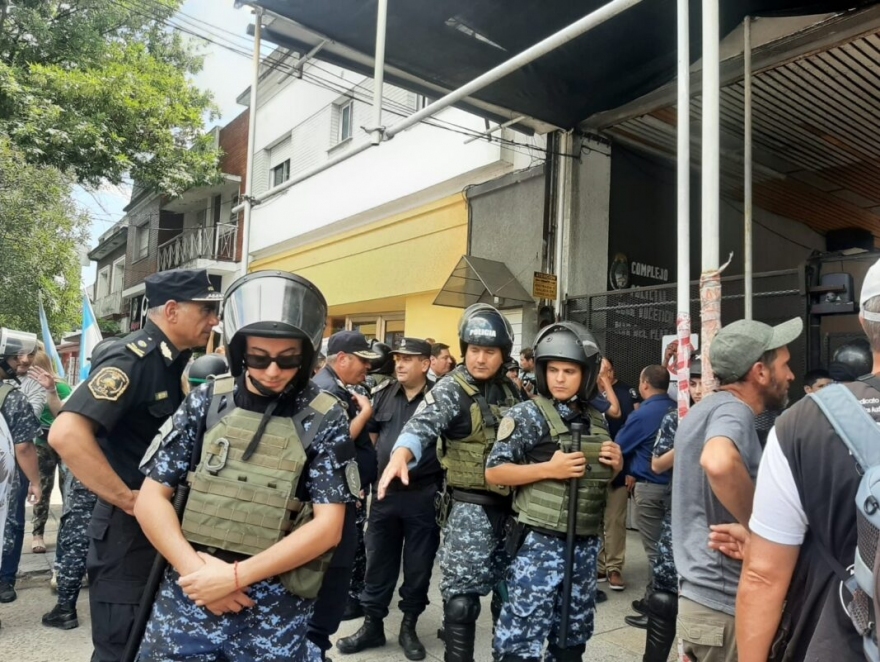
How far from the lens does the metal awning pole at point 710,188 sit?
9.30ft

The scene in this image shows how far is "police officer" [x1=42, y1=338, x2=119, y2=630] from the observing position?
3.91 metres

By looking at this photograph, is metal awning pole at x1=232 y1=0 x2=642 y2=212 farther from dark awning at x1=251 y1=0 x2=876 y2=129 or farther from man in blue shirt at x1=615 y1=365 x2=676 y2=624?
man in blue shirt at x1=615 y1=365 x2=676 y2=624

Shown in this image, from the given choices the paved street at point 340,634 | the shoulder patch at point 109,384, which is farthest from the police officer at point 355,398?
the shoulder patch at point 109,384

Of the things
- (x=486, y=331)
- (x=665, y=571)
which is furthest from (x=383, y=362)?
(x=665, y=571)

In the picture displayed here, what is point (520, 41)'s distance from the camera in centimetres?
654

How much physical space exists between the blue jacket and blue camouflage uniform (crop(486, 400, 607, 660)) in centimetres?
195

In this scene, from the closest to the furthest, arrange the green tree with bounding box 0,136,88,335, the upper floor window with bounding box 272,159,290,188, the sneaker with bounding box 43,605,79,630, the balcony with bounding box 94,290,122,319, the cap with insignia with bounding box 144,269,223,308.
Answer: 1. the cap with insignia with bounding box 144,269,223,308
2. the sneaker with bounding box 43,605,79,630
3. the green tree with bounding box 0,136,88,335
4. the upper floor window with bounding box 272,159,290,188
5. the balcony with bounding box 94,290,122,319

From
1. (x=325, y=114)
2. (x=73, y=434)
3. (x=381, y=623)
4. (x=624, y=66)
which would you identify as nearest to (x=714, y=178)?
(x=73, y=434)

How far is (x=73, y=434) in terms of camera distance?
7.54 ft

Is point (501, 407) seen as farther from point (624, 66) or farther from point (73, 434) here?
point (624, 66)

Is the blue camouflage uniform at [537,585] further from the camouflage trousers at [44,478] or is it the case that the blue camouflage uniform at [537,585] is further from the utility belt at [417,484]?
the camouflage trousers at [44,478]

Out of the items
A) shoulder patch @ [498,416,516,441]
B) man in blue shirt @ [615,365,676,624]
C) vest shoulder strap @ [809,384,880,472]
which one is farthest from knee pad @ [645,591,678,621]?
vest shoulder strap @ [809,384,880,472]

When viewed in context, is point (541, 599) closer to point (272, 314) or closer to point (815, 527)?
point (815, 527)

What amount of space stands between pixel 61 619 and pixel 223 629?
3.04m
